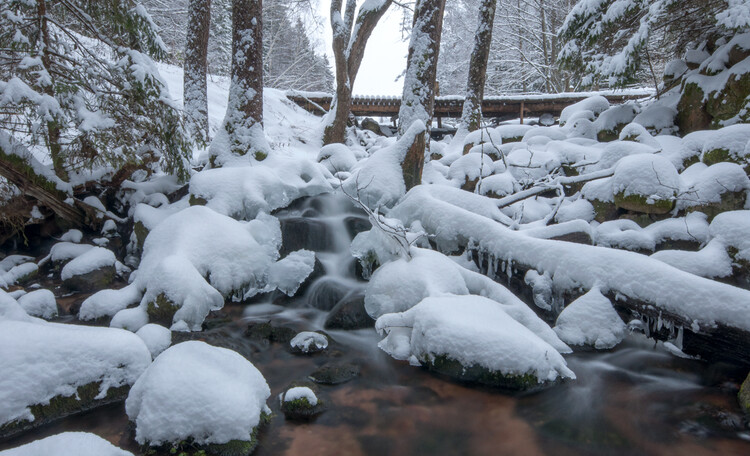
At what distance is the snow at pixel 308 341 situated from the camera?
14.7 feet

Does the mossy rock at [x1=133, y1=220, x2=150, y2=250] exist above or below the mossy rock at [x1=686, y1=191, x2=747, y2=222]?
below

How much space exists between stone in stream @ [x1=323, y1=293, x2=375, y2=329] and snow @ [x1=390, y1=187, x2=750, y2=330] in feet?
5.29

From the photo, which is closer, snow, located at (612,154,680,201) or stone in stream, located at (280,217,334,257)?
snow, located at (612,154,680,201)

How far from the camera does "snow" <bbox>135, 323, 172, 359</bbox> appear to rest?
12.9ft

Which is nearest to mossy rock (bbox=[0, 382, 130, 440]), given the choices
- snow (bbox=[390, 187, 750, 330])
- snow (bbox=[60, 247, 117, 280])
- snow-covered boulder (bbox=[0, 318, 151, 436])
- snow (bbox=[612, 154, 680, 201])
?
snow-covered boulder (bbox=[0, 318, 151, 436])

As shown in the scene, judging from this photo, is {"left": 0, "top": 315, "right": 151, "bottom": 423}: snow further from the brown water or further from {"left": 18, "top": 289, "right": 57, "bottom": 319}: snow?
{"left": 18, "top": 289, "right": 57, "bottom": 319}: snow

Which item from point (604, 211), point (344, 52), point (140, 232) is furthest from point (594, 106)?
point (140, 232)

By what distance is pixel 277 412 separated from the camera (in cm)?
345

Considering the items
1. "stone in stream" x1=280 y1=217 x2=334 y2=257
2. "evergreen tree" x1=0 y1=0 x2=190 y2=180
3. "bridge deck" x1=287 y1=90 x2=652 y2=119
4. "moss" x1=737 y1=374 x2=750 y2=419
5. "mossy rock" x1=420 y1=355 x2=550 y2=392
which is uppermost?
"bridge deck" x1=287 y1=90 x2=652 y2=119

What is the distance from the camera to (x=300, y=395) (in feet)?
11.5

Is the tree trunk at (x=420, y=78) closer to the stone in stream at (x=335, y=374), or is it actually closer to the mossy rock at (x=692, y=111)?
the stone in stream at (x=335, y=374)

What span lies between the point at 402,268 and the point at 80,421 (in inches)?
128

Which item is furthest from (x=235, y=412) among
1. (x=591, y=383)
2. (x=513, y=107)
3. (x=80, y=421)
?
(x=513, y=107)

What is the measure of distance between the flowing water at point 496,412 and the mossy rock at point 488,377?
74 millimetres
